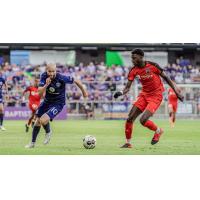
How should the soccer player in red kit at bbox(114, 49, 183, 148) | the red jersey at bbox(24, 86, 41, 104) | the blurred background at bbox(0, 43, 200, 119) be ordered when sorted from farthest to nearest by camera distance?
the blurred background at bbox(0, 43, 200, 119) < the red jersey at bbox(24, 86, 41, 104) < the soccer player in red kit at bbox(114, 49, 183, 148)

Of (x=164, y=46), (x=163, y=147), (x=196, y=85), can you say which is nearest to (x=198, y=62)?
(x=164, y=46)

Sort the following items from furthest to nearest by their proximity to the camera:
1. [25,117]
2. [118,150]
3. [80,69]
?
[80,69]
[25,117]
[118,150]

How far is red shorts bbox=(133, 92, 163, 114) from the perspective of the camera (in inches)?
663

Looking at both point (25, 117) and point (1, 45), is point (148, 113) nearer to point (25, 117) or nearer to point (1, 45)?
point (25, 117)

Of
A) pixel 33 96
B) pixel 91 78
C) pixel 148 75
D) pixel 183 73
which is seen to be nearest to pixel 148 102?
pixel 148 75

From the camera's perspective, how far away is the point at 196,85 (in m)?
42.4

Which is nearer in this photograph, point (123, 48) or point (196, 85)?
point (196, 85)

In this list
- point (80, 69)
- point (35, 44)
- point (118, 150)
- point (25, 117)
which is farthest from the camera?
point (35, 44)

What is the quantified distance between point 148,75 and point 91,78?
2651 centimetres

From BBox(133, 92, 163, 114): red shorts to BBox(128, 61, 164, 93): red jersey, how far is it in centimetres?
15

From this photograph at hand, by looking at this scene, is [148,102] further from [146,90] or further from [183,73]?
[183,73]

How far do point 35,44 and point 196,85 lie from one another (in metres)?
14.3

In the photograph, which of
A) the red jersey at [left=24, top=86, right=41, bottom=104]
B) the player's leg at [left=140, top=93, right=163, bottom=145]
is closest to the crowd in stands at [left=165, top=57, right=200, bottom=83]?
the red jersey at [left=24, top=86, right=41, bottom=104]

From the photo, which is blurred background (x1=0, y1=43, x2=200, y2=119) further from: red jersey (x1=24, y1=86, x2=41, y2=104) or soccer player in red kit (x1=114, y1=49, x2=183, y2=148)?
soccer player in red kit (x1=114, y1=49, x2=183, y2=148)
